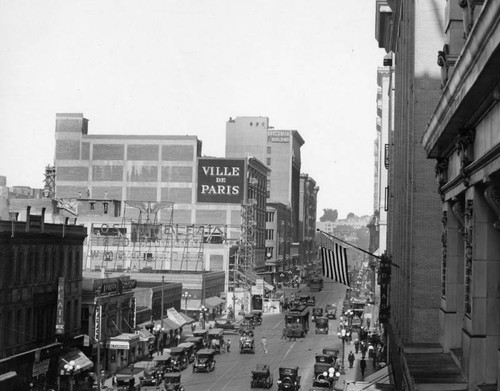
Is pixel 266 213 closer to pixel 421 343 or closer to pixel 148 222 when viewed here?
pixel 148 222

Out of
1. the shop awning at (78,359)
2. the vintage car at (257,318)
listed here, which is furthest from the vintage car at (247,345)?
the vintage car at (257,318)

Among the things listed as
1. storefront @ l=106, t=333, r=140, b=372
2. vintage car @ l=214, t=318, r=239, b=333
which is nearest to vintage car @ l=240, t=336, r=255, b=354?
storefront @ l=106, t=333, r=140, b=372

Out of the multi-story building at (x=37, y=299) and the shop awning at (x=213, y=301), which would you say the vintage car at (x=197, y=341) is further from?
the shop awning at (x=213, y=301)

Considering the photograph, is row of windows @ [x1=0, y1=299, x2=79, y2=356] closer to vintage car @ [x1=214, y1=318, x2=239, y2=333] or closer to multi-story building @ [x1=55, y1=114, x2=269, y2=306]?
vintage car @ [x1=214, y1=318, x2=239, y2=333]

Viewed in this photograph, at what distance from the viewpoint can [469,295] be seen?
1238 cm

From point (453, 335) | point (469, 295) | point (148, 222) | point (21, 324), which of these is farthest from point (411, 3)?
point (148, 222)

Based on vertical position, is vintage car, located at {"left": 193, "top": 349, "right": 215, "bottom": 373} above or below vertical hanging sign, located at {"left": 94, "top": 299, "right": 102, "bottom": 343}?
below

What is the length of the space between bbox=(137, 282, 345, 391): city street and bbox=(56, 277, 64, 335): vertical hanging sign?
7.93 metres

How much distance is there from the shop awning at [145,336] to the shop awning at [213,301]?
2661cm

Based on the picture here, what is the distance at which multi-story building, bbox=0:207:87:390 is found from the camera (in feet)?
134

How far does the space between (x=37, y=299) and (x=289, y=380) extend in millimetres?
14815

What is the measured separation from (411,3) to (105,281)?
36696 millimetres

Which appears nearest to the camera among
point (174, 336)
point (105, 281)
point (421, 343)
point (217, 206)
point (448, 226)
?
point (448, 226)

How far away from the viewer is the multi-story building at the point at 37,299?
40.9 meters
